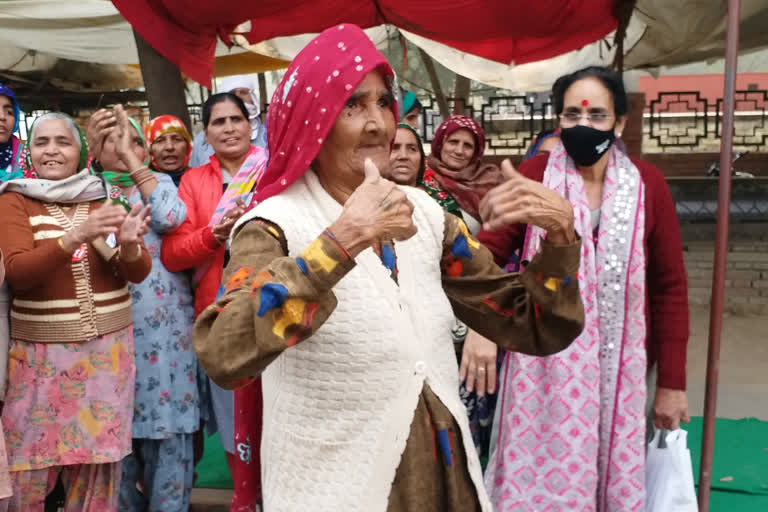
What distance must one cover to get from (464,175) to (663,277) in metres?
1.34

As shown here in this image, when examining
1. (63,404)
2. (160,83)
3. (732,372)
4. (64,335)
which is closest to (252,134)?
(160,83)

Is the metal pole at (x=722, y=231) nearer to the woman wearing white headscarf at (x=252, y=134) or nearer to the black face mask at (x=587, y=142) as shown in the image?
the black face mask at (x=587, y=142)

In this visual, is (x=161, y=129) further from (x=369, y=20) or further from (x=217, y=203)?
(x=369, y=20)

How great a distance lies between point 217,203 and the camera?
10.7ft

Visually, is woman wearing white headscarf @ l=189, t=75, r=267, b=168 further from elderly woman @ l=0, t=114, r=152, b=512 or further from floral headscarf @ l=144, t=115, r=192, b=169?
elderly woman @ l=0, t=114, r=152, b=512

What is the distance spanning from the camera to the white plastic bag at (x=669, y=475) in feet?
7.60

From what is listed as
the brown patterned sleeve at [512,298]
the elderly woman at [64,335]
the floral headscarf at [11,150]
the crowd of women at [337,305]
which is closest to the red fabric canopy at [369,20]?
the crowd of women at [337,305]

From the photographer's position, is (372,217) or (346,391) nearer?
(372,217)

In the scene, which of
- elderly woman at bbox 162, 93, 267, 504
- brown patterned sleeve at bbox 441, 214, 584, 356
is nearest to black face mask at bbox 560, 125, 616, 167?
brown patterned sleeve at bbox 441, 214, 584, 356

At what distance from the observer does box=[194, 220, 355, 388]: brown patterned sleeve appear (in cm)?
111

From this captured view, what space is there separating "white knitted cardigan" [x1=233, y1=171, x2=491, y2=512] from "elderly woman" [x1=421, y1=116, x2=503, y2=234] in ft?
6.84

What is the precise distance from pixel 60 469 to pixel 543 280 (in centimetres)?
228

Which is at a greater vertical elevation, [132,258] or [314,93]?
[314,93]

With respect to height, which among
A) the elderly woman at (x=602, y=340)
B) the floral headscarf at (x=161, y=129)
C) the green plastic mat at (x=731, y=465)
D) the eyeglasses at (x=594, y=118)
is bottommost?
the green plastic mat at (x=731, y=465)
